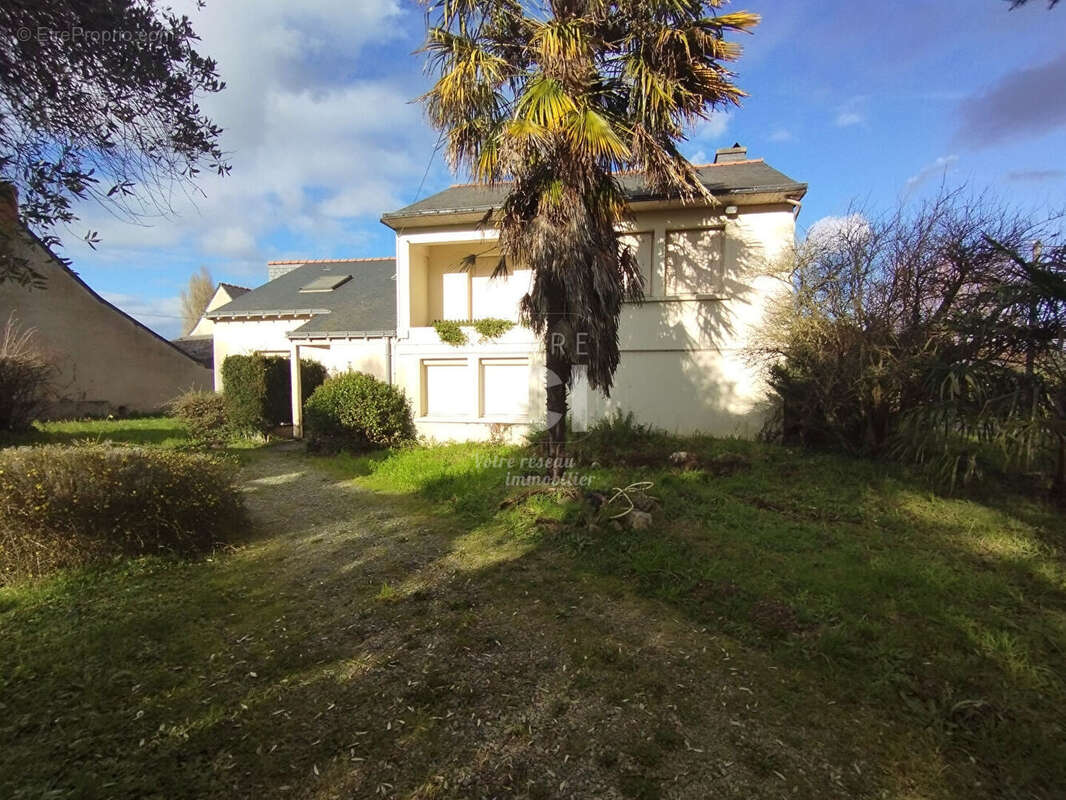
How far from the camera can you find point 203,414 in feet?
41.6

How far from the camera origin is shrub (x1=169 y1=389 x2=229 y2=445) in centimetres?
1238

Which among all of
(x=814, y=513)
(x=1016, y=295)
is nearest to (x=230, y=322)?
(x=814, y=513)

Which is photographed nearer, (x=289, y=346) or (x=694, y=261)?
(x=694, y=261)

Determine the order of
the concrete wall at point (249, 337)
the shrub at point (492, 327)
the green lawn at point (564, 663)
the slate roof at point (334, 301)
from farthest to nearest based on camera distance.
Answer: the concrete wall at point (249, 337)
the slate roof at point (334, 301)
the shrub at point (492, 327)
the green lawn at point (564, 663)

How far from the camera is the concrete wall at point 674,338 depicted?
9.78 metres

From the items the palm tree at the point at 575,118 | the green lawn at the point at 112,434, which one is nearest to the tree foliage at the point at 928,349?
the palm tree at the point at 575,118

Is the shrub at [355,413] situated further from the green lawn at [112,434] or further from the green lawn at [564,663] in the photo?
the green lawn at [564,663]

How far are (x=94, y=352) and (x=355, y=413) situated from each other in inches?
487

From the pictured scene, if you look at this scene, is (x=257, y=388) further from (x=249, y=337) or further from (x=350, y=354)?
(x=249, y=337)

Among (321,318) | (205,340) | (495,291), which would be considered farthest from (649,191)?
(205,340)

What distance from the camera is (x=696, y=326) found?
1012 cm

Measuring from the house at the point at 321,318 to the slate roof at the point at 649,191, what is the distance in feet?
9.29

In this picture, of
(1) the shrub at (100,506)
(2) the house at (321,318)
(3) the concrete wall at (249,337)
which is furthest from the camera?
(3) the concrete wall at (249,337)

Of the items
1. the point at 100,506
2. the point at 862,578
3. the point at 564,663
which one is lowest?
the point at 564,663
